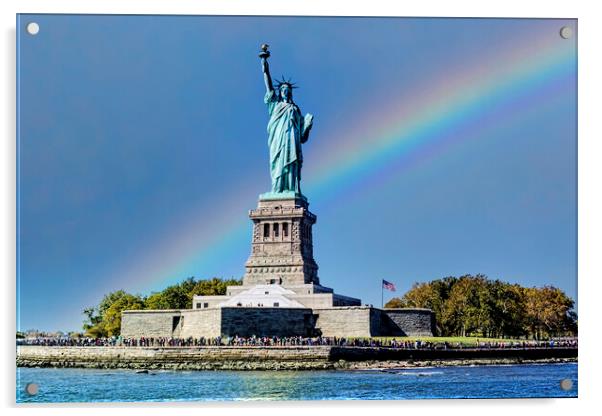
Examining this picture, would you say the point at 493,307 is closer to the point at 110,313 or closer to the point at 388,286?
the point at 388,286

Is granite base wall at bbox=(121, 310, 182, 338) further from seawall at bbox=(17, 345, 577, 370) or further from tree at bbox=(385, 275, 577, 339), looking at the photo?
tree at bbox=(385, 275, 577, 339)

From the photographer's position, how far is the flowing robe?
188 feet

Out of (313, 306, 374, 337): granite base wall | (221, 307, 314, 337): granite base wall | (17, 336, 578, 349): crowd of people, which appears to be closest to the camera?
(17, 336, 578, 349): crowd of people

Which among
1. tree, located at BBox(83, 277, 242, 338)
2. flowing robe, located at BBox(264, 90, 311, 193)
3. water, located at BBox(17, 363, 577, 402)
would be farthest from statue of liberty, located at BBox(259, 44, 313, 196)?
water, located at BBox(17, 363, 577, 402)

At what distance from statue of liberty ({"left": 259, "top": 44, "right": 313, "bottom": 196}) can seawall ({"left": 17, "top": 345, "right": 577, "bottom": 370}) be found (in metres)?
17.2

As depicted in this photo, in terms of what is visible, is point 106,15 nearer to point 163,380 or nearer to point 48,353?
point 163,380

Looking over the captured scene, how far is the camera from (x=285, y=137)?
189 ft

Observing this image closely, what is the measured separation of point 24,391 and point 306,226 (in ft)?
111

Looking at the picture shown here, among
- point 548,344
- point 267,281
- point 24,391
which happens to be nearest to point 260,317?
point 267,281

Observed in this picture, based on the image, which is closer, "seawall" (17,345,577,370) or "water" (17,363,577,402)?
"water" (17,363,577,402)

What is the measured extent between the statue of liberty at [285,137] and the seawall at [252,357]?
56.5 feet

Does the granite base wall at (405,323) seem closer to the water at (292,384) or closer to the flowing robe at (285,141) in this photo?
the water at (292,384)

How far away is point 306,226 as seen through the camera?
189 feet

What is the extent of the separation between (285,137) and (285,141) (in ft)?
0.82
